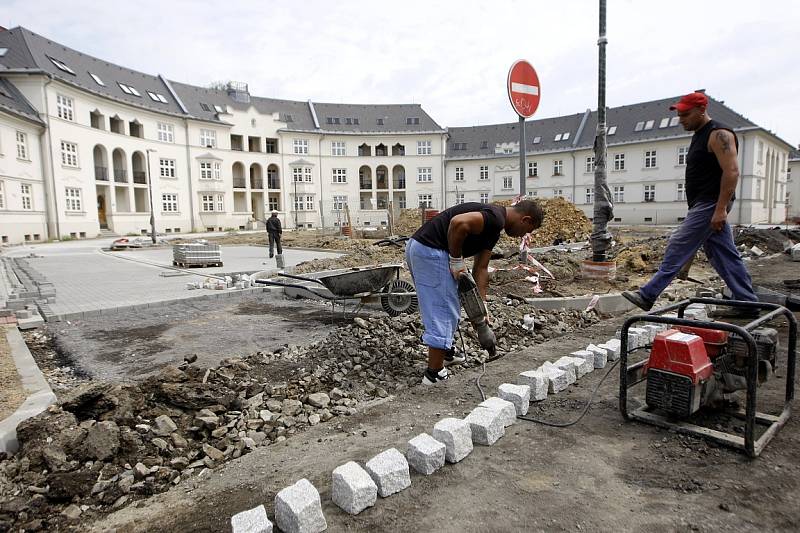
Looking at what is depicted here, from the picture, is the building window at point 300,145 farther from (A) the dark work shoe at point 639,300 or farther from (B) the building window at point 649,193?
(A) the dark work shoe at point 639,300

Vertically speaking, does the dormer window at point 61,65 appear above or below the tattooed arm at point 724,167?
above

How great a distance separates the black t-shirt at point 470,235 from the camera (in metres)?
3.78

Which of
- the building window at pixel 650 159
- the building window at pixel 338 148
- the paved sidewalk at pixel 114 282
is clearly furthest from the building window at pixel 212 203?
the building window at pixel 650 159

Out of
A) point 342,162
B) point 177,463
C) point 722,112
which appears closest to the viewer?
point 177,463

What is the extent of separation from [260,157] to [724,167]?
5151 cm

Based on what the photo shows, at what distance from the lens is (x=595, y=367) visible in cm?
441

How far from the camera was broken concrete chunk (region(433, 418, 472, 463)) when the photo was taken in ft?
9.08

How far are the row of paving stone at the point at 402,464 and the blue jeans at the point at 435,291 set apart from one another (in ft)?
2.38

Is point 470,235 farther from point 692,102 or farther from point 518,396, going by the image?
point 692,102

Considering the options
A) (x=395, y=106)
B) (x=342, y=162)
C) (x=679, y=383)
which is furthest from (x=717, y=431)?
(x=395, y=106)

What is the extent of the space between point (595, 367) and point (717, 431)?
4.89 ft

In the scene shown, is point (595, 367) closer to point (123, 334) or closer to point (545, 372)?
point (545, 372)

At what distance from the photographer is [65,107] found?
34.0 metres

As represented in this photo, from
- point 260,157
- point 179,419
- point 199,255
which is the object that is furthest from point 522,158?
point 260,157
